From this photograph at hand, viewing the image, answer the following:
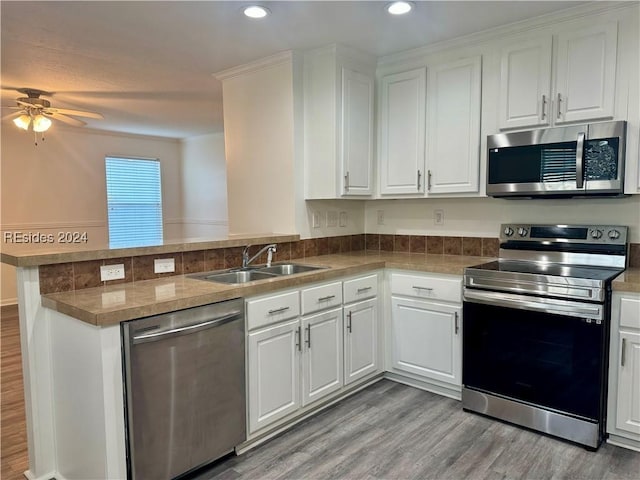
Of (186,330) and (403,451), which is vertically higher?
(186,330)

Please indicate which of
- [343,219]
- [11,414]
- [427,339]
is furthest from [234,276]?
[11,414]

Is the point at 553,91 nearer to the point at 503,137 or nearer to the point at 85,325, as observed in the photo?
the point at 503,137

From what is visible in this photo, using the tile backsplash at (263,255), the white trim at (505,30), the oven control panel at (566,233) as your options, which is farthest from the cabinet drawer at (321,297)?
the white trim at (505,30)

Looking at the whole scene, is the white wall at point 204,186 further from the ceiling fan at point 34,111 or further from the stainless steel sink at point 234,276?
the stainless steel sink at point 234,276

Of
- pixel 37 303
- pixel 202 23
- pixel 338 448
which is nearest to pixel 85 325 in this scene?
pixel 37 303

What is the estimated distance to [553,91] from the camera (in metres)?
2.60

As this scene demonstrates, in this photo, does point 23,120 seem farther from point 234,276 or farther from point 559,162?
point 559,162

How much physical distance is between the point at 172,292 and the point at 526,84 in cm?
238

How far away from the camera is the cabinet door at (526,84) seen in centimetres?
263

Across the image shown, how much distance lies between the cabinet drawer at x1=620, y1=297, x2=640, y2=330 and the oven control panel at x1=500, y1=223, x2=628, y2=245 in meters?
0.56

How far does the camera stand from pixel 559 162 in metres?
2.54

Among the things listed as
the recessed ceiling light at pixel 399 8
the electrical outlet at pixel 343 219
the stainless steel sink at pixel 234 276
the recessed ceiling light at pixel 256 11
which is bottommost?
the stainless steel sink at pixel 234 276

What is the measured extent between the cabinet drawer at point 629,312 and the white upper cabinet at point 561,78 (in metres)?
1.02

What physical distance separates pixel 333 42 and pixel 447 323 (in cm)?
200
